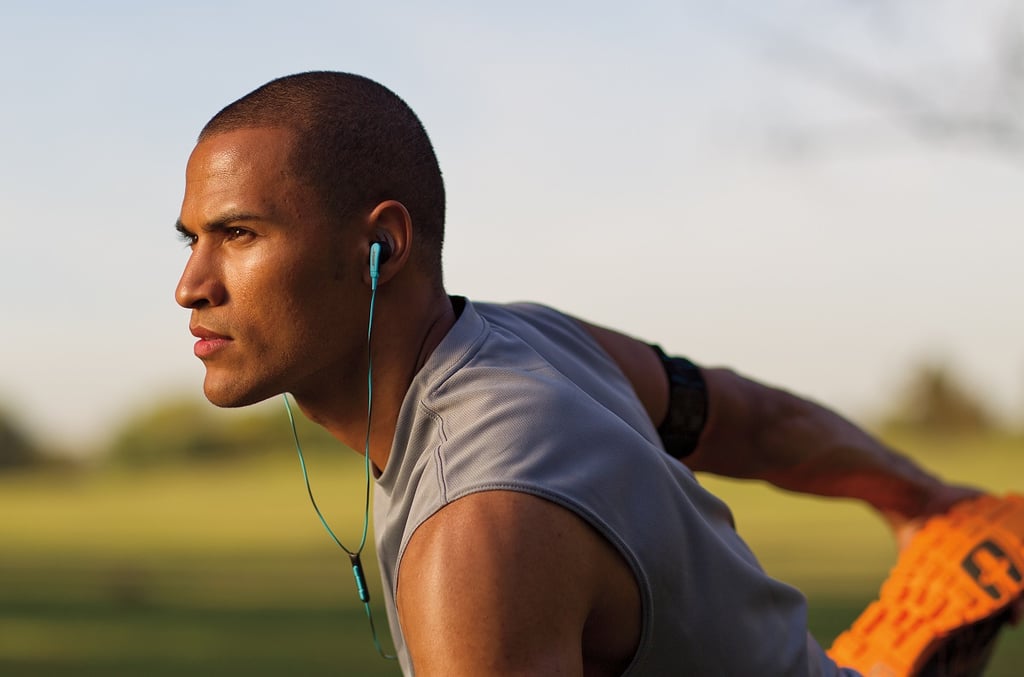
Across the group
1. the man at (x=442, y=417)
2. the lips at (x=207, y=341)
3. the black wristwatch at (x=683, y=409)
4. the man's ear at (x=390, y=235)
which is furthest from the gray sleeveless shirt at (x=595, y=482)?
the black wristwatch at (x=683, y=409)

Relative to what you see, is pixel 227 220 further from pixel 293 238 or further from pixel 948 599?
pixel 948 599

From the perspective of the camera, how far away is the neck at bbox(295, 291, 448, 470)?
2.01m

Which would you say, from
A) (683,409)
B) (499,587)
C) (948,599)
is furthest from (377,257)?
(948,599)

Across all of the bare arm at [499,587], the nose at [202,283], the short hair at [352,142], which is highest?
the short hair at [352,142]

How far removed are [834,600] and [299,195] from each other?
780 cm

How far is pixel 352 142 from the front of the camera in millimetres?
2002

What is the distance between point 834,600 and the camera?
9.05 meters

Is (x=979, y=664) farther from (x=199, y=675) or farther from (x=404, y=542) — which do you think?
(x=199, y=675)

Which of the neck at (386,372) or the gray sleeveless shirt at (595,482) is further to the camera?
the neck at (386,372)

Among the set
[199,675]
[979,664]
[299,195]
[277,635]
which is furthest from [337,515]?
[299,195]

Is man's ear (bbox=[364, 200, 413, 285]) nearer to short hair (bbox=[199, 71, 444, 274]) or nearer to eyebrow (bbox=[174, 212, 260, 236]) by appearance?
short hair (bbox=[199, 71, 444, 274])

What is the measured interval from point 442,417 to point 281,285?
1.00 ft

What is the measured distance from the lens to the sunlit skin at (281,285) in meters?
1.93

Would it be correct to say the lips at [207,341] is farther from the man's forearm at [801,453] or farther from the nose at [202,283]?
the man's forearm at [801,453]
